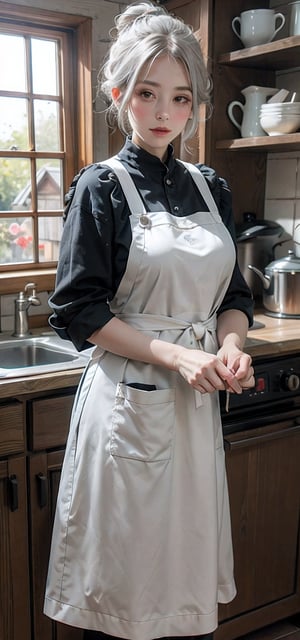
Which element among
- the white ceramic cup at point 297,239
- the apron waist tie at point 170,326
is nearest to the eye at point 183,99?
the apron waist tie at point 170,326

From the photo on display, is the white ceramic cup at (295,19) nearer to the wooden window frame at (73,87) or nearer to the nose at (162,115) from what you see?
the wooden window frame at (73,87)

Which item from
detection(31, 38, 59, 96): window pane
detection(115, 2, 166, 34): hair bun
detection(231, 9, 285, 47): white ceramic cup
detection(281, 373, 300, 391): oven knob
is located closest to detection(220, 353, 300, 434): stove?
detection(281, 373, 300, 391): oven knob

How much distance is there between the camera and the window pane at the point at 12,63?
199 centimetres

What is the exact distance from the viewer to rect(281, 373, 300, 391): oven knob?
1781 mm

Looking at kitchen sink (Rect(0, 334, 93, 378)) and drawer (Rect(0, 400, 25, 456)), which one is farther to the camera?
kitchen sink (Rect(0, 334, 93, 378))

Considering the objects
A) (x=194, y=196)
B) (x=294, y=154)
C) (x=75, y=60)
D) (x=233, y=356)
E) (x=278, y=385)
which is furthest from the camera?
(x=294, y=154)

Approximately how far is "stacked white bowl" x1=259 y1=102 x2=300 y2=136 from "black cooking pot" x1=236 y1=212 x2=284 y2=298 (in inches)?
12.3

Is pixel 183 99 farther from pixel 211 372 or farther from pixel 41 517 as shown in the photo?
pixel 41 517

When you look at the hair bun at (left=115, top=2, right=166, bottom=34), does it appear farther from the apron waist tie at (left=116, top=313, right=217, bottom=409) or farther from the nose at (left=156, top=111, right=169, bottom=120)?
the apron waist tie at (left=116, top=313, right=217, bottom=409)

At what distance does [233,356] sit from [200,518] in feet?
1.12

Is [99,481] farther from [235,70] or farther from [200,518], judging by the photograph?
[235,70]

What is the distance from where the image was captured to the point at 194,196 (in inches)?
55.0

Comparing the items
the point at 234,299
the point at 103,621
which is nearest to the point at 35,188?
the point at 234,299

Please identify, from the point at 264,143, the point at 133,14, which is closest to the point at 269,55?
the point at 264,143
